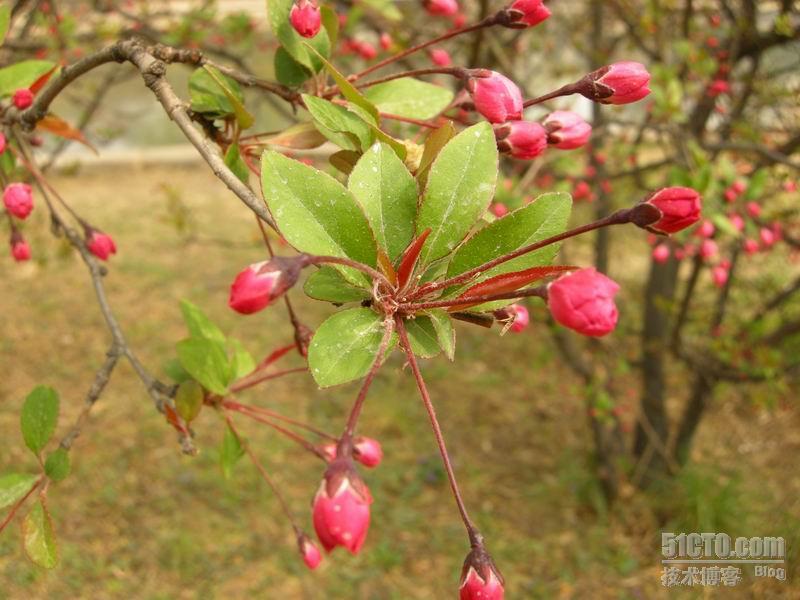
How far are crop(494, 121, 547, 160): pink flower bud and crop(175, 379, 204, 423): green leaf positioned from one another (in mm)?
548

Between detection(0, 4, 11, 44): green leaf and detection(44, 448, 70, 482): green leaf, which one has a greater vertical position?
detection(0, 4, 11, 44): green leaf

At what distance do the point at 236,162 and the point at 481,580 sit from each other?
0.53m

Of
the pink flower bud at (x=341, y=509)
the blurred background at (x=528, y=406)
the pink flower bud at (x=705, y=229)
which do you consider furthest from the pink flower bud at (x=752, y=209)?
the pink flower bud at (x=341, y=509)

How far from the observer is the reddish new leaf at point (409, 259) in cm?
67

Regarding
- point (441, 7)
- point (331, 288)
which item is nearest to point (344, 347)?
point (331, 288)

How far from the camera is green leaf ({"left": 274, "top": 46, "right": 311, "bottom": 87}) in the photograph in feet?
3.08

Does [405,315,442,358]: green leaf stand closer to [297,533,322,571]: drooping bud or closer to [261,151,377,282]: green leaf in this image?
[261,151,377,282]: green leaf

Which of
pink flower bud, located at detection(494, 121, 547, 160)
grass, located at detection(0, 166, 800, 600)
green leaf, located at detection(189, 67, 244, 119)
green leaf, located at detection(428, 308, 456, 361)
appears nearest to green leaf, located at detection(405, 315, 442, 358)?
green leaf, located at detection(428, 308, 456, 361)

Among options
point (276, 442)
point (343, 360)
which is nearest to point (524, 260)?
point (343, 360)

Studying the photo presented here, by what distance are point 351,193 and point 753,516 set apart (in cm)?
306

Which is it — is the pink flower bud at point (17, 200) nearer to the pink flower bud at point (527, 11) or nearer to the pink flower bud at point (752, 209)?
the pink flower bud at point (527, 11)

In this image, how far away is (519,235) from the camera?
0.72 metres

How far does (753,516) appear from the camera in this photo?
3098 mm

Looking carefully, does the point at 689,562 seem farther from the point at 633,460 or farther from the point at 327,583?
the point at 327,583
